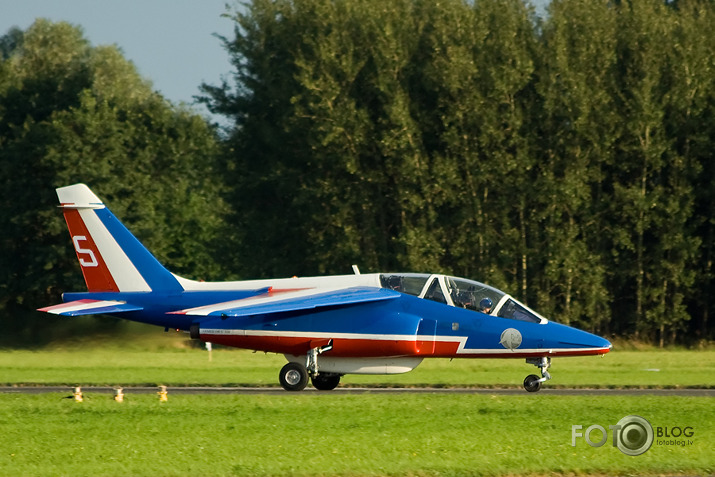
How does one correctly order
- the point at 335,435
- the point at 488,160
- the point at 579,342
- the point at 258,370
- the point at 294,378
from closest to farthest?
the point at 335,435 → the point at 579,342 → the point at 294,378 → the point at 258,370 → the point at 488,160

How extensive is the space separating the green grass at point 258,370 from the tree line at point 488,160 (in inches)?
230

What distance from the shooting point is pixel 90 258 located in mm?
22281

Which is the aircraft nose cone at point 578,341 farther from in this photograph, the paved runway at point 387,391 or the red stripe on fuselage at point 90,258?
the red stripe on fuselage at point 90,258

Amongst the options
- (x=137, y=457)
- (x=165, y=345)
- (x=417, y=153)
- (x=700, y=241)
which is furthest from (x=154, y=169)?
(x=137, y=457)

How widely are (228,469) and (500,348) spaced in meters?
9.00

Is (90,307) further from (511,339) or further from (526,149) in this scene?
(526,149)

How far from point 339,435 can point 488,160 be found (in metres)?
27.4

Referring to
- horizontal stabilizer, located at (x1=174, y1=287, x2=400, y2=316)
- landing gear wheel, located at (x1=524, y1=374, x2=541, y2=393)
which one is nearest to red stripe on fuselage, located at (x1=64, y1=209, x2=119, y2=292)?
horizontal stabilizer, located at (x1=174, y1=287, x2=400, y2=316)

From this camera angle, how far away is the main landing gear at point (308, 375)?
20312 mm

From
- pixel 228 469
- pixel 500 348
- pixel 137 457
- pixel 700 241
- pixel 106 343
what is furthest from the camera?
pixel 700 241

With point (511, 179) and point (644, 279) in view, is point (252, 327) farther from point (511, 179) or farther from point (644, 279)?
point (644, 279)

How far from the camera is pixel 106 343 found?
99.7 ft

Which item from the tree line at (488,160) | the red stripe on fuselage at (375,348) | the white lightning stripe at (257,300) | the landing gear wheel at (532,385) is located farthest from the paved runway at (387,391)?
the tree line at (488,160)

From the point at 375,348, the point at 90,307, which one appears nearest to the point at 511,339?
the point at 375,348
